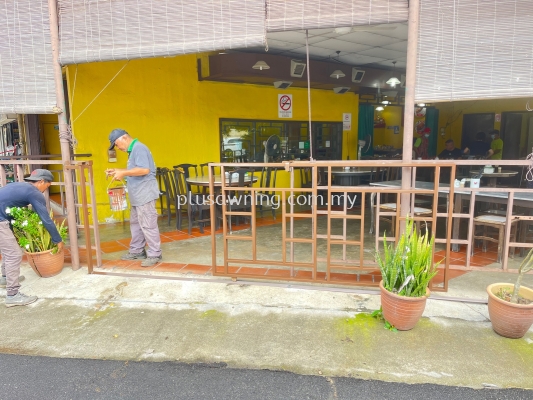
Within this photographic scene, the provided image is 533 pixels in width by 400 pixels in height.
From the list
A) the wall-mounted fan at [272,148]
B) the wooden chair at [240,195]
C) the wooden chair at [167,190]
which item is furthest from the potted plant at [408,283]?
the wall-mounted fan at [272,148]

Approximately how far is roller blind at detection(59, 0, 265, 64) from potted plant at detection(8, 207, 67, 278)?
168 centimetres

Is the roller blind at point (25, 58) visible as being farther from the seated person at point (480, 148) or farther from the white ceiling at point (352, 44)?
the seated person at point (480, 148)

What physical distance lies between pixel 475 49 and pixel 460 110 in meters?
9.52

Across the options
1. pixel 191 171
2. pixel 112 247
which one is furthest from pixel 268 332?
pixel 191 171

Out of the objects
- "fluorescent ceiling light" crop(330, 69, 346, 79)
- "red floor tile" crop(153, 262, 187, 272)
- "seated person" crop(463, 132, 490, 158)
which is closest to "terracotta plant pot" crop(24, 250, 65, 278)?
"red floor tile" crop(153, 262, 187, 272)

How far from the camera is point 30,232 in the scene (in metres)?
4.02

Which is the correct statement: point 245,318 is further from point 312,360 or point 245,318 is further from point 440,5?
point 440,5

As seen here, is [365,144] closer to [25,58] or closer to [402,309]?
[402,309]

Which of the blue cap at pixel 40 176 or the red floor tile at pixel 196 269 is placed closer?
the blue cap at pixel 40 176

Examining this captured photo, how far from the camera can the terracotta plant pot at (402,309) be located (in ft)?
9.35

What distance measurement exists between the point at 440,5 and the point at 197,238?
415cm

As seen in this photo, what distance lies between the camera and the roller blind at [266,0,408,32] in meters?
3.29

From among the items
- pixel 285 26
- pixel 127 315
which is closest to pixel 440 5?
pixel 285 26

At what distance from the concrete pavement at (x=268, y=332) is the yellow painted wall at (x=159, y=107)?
3225mm
